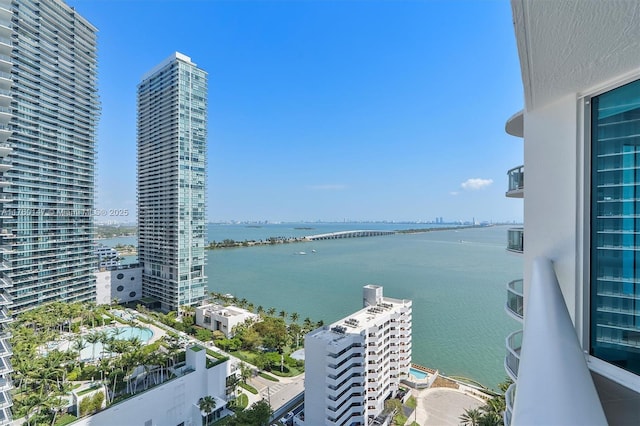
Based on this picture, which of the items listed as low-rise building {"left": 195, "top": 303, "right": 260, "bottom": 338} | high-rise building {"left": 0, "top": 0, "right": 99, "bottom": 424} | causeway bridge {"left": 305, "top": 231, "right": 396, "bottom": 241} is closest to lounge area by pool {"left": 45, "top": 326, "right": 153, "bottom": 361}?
low-rise building {"left": 195, "top": 303, "right": 260, "bottom": 338}

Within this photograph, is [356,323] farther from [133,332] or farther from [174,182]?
[174,182]

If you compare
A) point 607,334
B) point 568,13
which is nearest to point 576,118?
point 568,13

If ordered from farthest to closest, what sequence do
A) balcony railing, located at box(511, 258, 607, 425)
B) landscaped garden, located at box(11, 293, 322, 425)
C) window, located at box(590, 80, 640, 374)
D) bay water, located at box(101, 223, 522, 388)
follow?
bay water, located at box(101, 223, 522, 388) → landscaped garden, located at box(11, 293, 322, 425) → window, located at box(590, 80, 640, 374) → balcony railing, located at box(511, 258, 607, 425)

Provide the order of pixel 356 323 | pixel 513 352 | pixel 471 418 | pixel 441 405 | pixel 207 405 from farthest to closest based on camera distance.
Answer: pixel 441 405
pixel 356 323
pixel 471 418
pixel 207 405
pixel 513 352

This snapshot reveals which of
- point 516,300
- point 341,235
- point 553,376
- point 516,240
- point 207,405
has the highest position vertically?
point 516,240

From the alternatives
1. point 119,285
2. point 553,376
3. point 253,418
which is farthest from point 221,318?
point 553,376

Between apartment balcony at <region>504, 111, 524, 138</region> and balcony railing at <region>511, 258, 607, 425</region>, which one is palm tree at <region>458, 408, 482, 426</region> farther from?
balcony railing at <region>511, 258, 607, 425</region>
